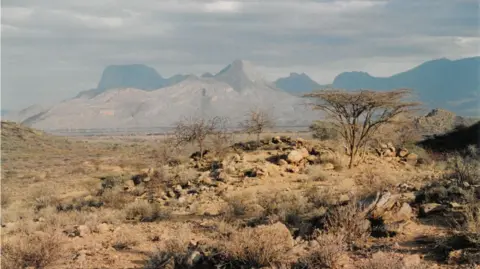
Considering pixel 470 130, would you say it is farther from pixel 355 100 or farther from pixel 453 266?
pixel 453 266

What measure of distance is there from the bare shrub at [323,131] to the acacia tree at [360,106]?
1283 centimetres

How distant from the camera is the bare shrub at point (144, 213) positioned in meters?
13.7

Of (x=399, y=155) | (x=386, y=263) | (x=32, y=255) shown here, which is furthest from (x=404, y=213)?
(x=399, y=155)

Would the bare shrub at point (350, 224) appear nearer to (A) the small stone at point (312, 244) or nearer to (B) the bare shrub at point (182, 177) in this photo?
(A) the small stone at point (312, 244)

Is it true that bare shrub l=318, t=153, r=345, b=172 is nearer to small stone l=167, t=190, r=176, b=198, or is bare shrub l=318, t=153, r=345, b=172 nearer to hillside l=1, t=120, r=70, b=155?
small stone l=167, t=190, r=176, b=198

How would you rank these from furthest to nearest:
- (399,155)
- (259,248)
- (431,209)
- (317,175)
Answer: (399,155)
(317,175)
(431,209)
(259,248)

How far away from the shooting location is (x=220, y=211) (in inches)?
550

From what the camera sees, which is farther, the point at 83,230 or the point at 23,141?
the point at 23,141

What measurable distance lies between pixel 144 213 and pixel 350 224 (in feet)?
22.8

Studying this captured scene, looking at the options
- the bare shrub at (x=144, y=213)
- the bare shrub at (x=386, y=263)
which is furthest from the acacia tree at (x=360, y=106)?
the bare shrub at (x=386, y=263)

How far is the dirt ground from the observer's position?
27.8ft

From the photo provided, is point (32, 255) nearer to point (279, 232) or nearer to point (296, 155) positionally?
point (279, 232)

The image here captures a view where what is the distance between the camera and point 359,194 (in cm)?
1336

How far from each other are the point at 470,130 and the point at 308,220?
1187 inches
